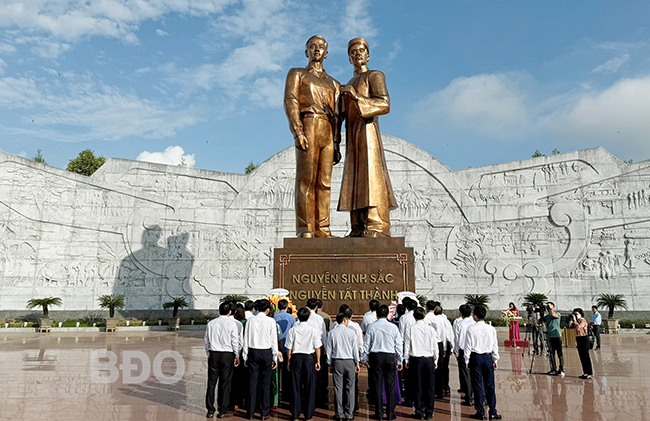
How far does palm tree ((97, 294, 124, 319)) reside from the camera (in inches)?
552

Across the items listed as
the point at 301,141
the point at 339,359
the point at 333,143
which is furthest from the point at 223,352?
the point at 333,143

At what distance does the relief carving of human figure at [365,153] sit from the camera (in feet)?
21.4

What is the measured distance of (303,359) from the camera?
3.88 m

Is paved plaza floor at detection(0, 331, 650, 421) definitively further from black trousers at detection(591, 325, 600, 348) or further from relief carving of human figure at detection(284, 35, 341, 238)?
relief carving of human figure at detection(284, 35, 341, 238)

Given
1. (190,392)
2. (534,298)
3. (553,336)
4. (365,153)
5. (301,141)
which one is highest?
(301,141)

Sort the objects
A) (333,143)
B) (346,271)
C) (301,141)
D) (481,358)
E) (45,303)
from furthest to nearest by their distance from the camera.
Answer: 1. (45,303)
2. (333,143)
3. (301,141)
4. (346,271)
5. (481,358)

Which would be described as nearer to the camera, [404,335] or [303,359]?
[303,359]

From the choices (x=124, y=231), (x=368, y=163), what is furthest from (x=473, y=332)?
(x=124, y=231)

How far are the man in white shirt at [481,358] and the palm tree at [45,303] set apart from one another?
13.6m

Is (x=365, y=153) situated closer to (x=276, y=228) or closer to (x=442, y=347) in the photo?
(x=442, y=347)

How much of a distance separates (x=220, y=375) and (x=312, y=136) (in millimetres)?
3780

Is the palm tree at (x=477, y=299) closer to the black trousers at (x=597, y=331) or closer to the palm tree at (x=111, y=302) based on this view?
the black trousers at (x=597, y=331)

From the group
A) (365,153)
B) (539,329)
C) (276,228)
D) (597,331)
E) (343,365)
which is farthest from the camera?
(276,228)

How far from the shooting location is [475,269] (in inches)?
604
